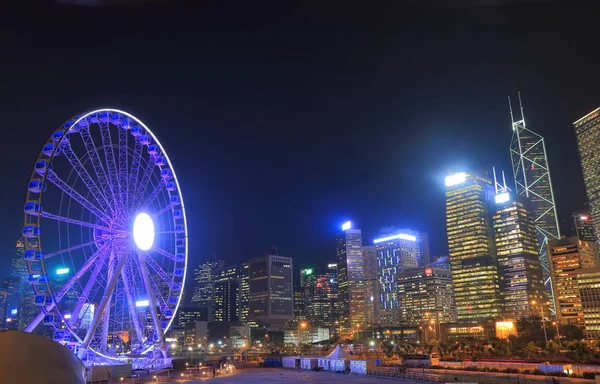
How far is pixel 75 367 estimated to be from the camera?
15.1 m

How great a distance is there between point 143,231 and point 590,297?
15710 centimetres

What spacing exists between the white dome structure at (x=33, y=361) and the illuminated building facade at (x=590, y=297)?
167 metres

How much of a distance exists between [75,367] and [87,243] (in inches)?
1279

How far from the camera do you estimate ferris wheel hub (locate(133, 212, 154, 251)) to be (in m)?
48.7

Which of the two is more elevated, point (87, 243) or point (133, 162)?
point (133, 162)

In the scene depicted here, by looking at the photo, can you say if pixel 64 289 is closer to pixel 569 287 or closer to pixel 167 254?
pixel 167 254

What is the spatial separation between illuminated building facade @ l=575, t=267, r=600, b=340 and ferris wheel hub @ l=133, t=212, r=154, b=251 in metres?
146

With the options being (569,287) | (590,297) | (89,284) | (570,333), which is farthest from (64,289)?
(569,287)

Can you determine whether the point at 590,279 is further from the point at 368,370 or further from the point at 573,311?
the point at 368,370

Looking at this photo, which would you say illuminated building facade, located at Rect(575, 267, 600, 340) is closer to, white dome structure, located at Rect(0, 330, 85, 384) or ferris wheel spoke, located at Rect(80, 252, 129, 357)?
ferris wheel spoke, located at Rect(80, 252, 129, 357)

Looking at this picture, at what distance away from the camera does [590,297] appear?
158m

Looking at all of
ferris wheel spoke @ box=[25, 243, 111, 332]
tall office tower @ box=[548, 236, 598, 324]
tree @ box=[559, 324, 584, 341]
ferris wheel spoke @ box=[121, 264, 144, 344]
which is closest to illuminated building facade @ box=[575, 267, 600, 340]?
tall office tower @ box=[548, 236, 598, 324]

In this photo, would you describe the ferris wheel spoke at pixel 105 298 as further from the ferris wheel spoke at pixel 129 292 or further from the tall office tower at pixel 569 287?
the tall office tower at pixel 569 287

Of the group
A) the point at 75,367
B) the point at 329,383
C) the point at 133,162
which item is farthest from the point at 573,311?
the point at 75,367
